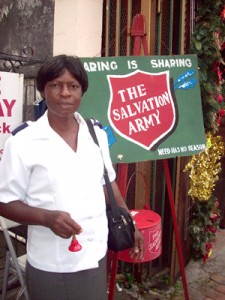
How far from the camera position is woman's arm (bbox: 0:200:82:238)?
1489 mm

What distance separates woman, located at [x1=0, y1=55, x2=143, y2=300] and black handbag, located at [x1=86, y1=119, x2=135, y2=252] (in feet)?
0.36

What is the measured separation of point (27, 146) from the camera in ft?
5.20

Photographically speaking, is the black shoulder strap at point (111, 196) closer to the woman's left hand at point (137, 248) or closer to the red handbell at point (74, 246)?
the woman's left hand at point (137, 248)

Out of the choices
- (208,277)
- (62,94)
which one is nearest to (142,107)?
(62,94)

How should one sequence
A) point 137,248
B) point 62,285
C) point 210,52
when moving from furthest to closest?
point 210,52 < point 137,248 < point 62,285

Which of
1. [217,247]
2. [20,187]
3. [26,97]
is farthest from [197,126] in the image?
[217,247]

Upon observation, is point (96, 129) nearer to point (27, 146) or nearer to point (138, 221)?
point (27, 146)

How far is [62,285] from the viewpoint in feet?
5.40

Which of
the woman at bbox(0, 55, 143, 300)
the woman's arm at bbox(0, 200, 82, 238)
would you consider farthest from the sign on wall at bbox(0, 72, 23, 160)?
the woman's arm at bbox(0, 200, 82, 238)

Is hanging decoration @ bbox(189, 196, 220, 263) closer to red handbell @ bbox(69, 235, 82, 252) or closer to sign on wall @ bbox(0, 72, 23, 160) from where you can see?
sign on wall @ bbox(0, 72, 23, 160)

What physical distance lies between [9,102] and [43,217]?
4.69 feet

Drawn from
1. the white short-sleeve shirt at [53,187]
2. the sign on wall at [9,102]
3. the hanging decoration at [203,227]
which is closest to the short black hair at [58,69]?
the white short-sleeve shirt at [53,187]

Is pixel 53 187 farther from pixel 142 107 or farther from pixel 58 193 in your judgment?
pixel 142 107

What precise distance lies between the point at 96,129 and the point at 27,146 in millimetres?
452
